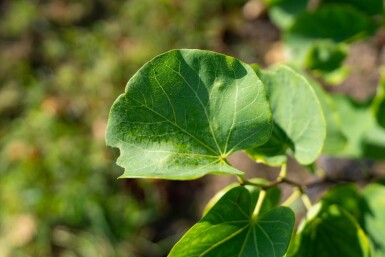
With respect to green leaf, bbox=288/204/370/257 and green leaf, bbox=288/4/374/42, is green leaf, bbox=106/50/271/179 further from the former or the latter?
green leaf, bbox=288/4/374/42

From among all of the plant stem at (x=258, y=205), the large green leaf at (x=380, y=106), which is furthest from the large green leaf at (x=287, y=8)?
the plant stem at (x=258, y=205)

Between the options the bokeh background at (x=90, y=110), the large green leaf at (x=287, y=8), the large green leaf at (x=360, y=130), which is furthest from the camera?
the bokeh background at (x=90, y=110)

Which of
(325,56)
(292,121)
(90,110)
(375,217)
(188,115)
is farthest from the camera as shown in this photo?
(90,110)

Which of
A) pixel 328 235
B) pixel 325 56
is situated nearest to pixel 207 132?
pixel 328 235

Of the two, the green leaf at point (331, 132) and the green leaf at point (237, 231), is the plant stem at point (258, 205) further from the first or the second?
the green leaf at point (331, 132)

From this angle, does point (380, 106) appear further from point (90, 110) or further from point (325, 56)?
point (90, 110)

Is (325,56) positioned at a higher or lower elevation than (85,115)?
higher
